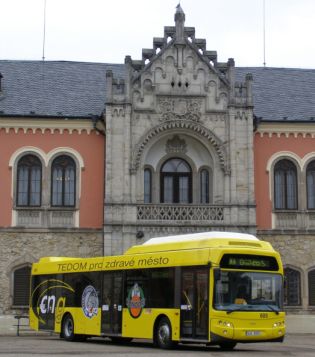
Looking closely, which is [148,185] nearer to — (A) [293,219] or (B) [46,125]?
(B) [46,125]

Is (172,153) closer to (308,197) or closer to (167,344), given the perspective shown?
(308,197)

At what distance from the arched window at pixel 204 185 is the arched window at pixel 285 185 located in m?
3.28

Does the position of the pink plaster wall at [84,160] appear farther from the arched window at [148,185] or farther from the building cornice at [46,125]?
the arched window at [148,185]

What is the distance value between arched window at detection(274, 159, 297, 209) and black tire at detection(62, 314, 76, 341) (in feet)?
42.3

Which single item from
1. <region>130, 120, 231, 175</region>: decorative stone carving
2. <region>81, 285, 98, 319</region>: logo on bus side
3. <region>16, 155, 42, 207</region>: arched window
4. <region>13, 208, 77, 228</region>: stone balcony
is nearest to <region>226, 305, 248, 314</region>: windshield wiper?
<region>81, 285, 98, 319</region>: logo on bus side

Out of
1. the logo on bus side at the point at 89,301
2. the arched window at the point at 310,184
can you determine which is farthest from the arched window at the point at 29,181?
the arched window at the point at 310,184

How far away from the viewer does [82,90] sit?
3734cm

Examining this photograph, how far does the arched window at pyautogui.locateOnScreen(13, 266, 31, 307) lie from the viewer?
33.5 m

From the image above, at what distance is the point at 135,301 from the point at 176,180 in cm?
1270

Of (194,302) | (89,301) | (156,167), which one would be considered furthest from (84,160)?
(194,302)

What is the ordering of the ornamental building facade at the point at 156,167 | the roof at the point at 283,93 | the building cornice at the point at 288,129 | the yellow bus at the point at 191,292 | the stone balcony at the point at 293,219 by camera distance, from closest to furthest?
the yellow bus at the point at 191,292, the ornamental building facade at the point at 156,167, the stone balcony at the point at 293,219, the building cornice at the point at 288,129, the roof at the point at 283,93

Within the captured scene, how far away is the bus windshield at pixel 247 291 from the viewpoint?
20.4 meters

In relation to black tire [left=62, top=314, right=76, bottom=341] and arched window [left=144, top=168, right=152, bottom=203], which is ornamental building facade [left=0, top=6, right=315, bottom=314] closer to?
arched window [left=144, top=168, right=152, bottom=203]

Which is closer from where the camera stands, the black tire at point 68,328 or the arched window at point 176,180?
the black tire at point 68,328
